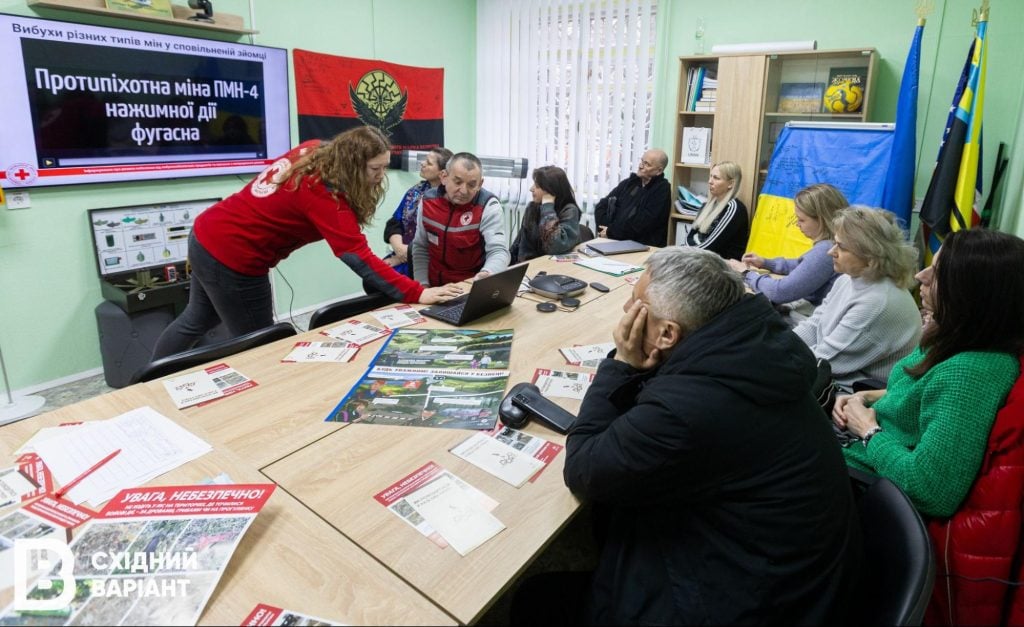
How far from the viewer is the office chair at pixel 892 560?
94cm

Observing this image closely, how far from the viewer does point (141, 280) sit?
337 centimetres

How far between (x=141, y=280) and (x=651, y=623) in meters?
3.39

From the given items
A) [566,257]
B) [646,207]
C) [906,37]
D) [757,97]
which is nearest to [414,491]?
[566,257]

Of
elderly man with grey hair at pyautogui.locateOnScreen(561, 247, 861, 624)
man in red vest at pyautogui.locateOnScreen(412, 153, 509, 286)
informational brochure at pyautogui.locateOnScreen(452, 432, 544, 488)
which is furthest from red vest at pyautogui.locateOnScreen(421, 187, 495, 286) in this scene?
elderly man with grey hair at pyautogui.locateOnScreen(561, 247, 861, 624)

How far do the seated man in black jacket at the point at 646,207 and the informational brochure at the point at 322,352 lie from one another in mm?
2879

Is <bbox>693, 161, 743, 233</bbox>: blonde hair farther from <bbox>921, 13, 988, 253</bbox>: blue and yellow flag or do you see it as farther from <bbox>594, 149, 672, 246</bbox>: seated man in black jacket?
<bbox>921, 13, 988, 253</bbox>: blue and yellow flag

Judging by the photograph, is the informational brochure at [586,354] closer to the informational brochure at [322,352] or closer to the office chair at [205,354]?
the informational brochure at [322,352]

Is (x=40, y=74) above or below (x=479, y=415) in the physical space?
above

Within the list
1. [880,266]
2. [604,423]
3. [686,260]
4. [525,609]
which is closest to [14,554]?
[525,609]

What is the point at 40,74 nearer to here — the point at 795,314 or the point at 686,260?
the point at 686,260

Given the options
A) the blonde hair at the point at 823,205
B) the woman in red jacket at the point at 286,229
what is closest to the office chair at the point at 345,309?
the woman in red jacket at the point at 286,229

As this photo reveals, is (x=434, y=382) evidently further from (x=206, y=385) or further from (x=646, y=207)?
(x=646, y=207)

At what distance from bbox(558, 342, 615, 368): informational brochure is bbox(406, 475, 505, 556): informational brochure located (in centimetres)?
77

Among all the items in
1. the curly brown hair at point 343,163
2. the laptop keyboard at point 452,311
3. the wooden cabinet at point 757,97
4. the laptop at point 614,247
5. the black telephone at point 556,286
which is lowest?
the laptop keyboard at point 452,311
